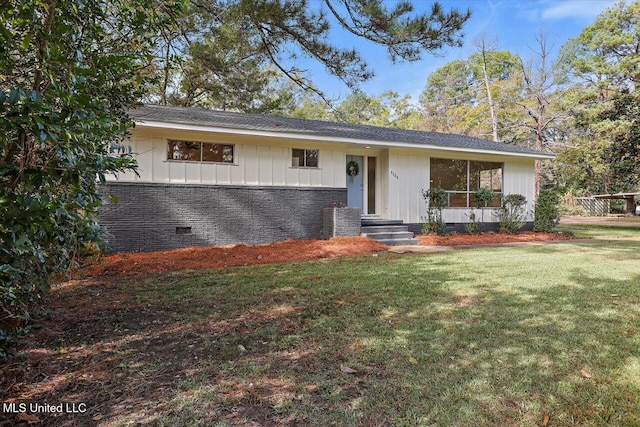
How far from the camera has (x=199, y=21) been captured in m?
7.80

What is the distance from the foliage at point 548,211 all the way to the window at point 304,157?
26.8 ft

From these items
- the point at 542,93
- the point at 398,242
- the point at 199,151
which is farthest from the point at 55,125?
the point at 542,93

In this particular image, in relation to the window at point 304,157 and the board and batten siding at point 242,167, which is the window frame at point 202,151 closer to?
the board and batten siding at point 242,167

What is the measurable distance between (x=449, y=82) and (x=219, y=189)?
31213 millimetres

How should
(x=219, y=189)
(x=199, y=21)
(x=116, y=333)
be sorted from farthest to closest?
(x=219, y=189)
(x=199, y=21)
(x=116, y=333)

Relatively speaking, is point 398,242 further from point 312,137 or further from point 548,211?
point 548,211

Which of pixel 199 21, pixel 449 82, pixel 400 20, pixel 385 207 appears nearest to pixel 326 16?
pixel 400 20

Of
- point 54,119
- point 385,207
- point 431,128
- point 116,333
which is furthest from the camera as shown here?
point 431,128

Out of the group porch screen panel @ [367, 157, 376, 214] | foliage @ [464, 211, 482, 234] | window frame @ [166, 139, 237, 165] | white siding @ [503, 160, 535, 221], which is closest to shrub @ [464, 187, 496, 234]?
foliage @ [464, 211, 482, 234]

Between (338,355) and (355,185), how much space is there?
888 cm

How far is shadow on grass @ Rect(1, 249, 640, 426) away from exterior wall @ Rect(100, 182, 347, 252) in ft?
11.5

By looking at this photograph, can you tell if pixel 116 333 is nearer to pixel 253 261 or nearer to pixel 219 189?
pixel 253 261

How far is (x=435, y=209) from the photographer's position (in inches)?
444

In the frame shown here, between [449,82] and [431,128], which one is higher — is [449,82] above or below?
above
